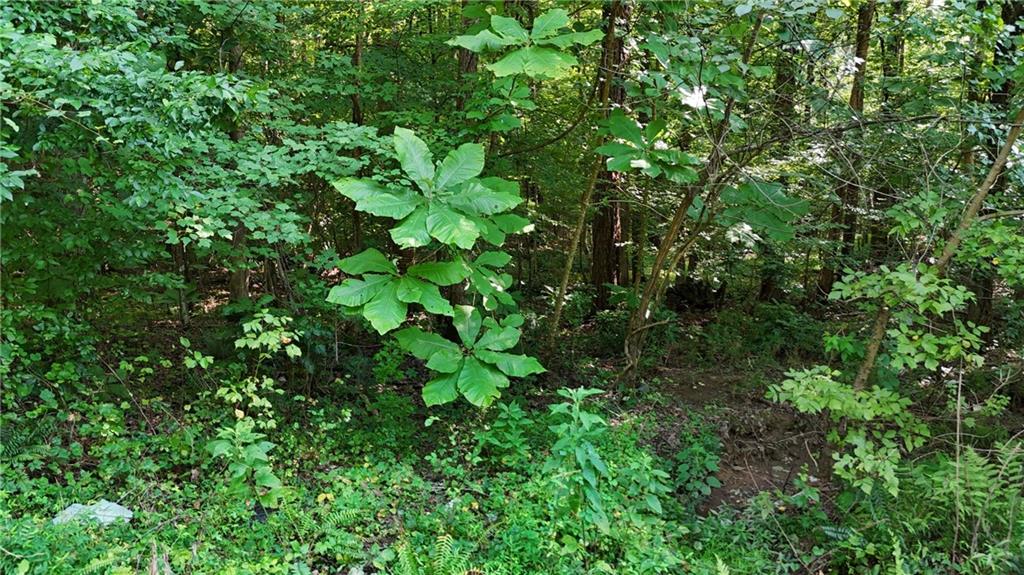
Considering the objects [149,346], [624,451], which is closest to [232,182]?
[149,346]

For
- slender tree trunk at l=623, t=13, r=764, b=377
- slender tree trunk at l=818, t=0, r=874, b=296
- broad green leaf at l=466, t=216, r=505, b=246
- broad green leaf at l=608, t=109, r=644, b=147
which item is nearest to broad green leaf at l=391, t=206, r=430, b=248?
broad green leaf at l=466, t=216, r=505, b=246

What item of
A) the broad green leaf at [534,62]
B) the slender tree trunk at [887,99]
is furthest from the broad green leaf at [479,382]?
the slender tree trunk at [887,99]

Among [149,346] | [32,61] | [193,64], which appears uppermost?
[32,61]

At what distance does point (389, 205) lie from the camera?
306 cm

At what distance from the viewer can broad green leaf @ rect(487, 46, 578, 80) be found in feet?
10.8

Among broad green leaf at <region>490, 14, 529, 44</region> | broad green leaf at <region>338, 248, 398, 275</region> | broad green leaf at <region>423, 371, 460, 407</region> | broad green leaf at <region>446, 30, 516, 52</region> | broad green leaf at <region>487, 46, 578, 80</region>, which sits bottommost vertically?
broad green leaf at <region>423, 371, 460, 407</region>

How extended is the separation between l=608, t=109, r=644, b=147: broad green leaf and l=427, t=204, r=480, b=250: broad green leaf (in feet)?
5.94

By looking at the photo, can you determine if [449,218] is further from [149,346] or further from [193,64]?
[149,346]

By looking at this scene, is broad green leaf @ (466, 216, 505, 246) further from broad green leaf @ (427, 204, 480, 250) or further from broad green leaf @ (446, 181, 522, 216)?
broad green leaf @ (427, 204, 480, 250)

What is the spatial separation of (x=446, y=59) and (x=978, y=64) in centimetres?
459

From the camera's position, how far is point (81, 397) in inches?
166

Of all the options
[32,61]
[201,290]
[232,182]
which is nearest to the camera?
[32,61]

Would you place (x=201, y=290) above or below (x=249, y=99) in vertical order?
below

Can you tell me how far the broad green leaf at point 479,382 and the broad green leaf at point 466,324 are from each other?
14cm
